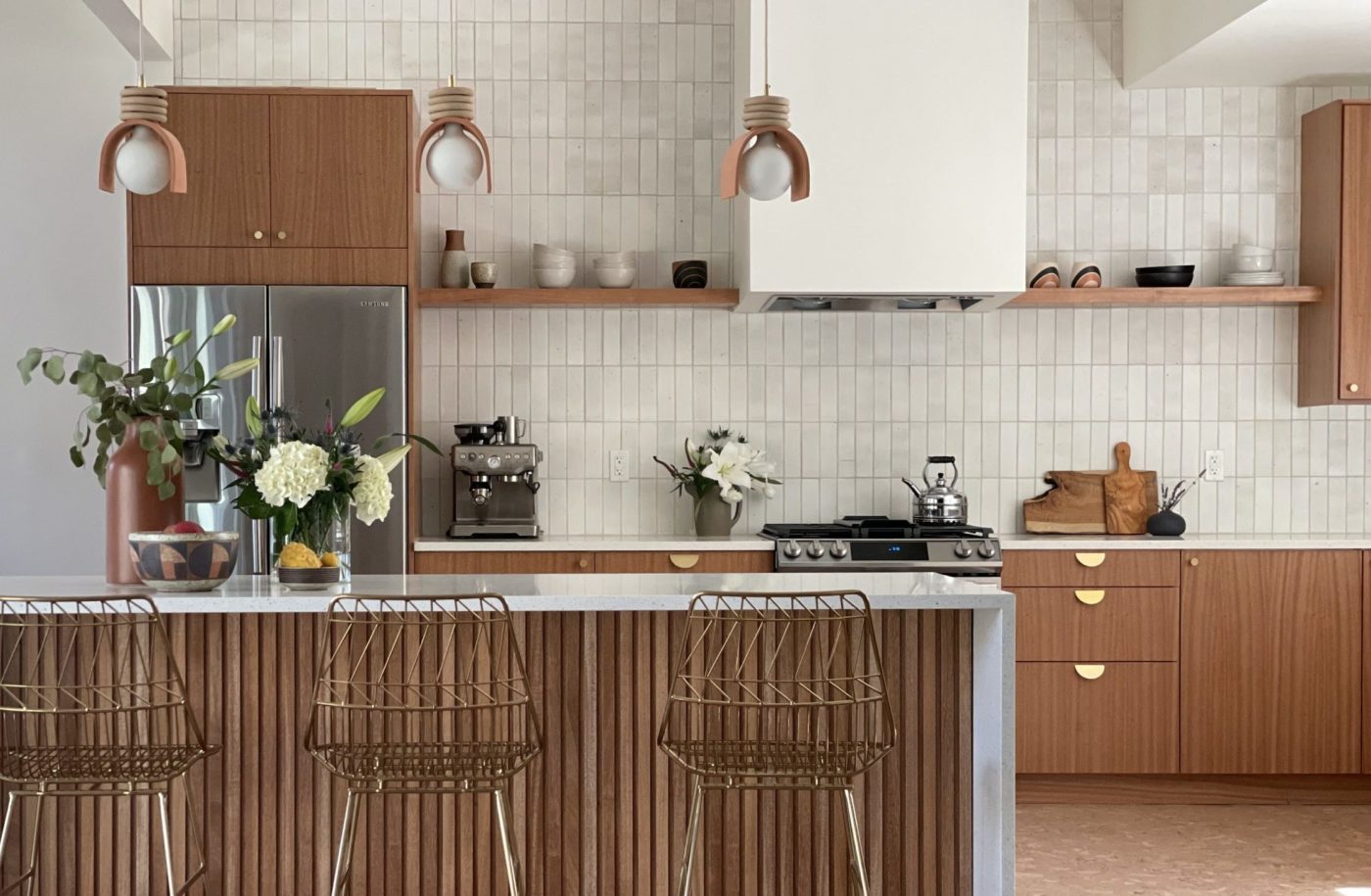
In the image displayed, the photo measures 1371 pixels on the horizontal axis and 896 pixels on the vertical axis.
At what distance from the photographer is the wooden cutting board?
193 inches

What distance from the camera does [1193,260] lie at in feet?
16.4

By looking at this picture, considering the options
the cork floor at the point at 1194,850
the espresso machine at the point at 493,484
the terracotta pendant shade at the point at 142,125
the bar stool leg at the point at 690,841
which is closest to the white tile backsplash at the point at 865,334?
the espresso machine at the point at 493,484

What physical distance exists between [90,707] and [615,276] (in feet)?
8.27

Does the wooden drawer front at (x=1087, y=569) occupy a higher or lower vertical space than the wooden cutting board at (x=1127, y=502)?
lower

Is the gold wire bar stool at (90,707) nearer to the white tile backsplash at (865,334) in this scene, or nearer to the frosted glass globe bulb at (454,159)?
the frosted glass globe bulb at (454,159)

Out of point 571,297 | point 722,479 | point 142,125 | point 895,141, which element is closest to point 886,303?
point 895,141

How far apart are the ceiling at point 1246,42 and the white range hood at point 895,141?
572 millimetres

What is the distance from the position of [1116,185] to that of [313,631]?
3555 mm

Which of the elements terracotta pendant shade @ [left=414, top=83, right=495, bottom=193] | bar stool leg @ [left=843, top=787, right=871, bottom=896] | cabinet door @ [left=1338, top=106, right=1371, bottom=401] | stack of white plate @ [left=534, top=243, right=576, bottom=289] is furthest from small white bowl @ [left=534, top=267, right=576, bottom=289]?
cabinet door @ [left=1338, top=106, right=1371, bottom=401]

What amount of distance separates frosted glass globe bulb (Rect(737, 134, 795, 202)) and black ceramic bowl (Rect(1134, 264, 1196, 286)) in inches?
97.7

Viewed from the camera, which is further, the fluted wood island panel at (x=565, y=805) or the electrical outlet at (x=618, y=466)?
the electrical outlet at (x=618, y=466)

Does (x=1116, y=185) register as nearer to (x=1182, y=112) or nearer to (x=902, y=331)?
(x=1182, y=112)

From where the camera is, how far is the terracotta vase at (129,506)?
2.87 m

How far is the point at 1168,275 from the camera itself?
15.7 ft
